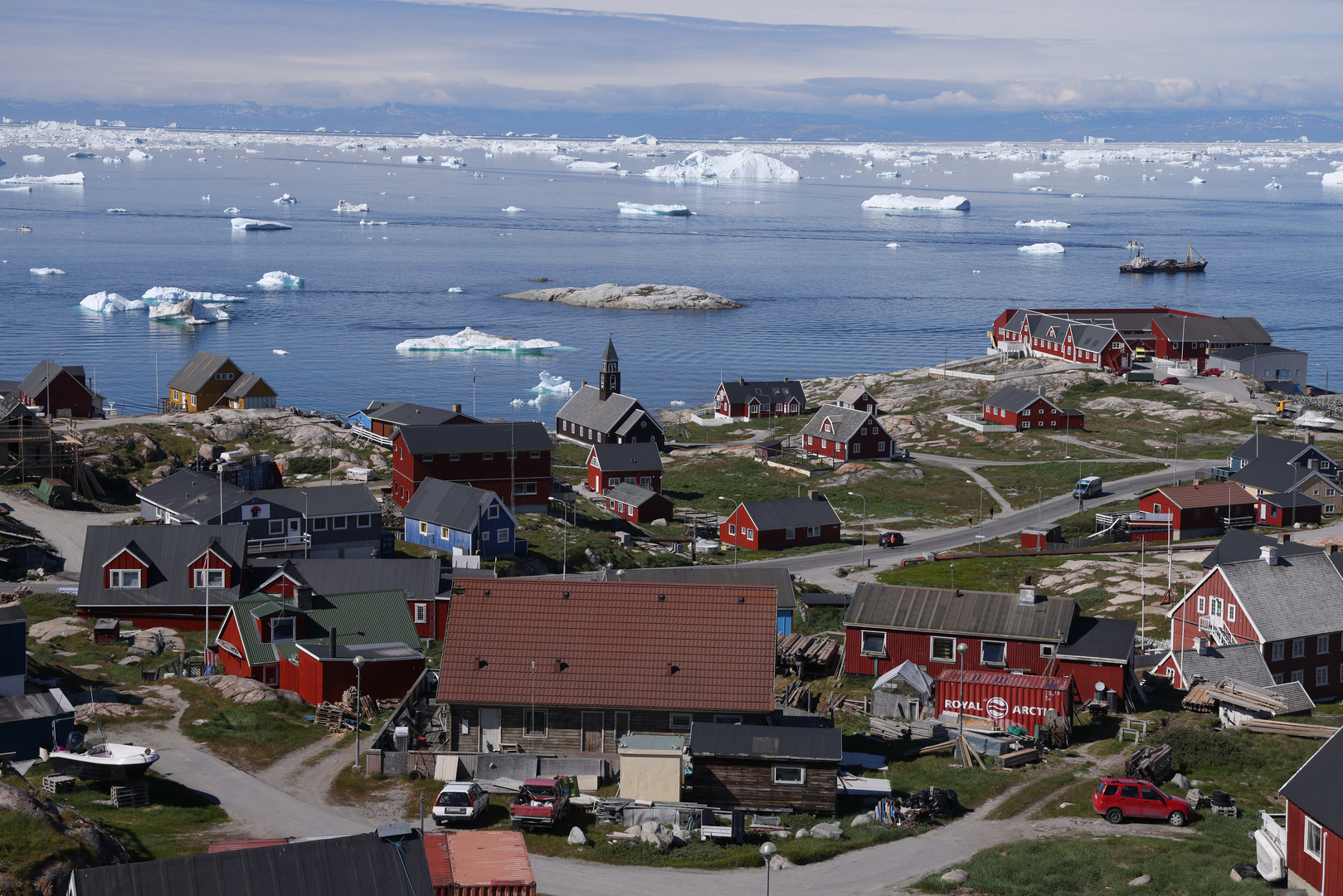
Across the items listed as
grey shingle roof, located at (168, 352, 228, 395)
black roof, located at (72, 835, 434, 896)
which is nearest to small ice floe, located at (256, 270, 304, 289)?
grey shingle roof, located at (168, 352, 228, 395)

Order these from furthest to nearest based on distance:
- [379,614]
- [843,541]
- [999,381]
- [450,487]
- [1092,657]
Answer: [999,381] → [843,541] → [450,487] → [379,614] → [1092,657]

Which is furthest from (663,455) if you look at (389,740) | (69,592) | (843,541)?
(389,740)

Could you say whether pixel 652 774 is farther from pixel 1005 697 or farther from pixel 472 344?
pixel 472 344

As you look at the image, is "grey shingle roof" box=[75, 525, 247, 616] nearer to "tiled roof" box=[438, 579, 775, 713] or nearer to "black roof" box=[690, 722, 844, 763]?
"tiled roof" box=[438, 579, 775, 713]

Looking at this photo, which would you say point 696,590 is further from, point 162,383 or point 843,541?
point 162,383

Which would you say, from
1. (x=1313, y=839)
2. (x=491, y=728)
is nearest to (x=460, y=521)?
(x=491, y=728)

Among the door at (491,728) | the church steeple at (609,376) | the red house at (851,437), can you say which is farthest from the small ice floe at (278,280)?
the door at (491,728)

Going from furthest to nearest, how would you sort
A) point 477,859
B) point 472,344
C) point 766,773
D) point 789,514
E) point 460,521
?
point 472,344 → point 789,514 → point 460,521 → point 766,773 → point 477,859
